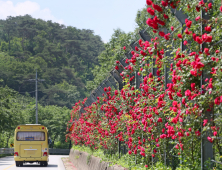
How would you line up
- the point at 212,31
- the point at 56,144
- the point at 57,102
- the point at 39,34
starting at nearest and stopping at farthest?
the point at 212,31, the point at 56,144, the point at 57,102, the point at 39,34

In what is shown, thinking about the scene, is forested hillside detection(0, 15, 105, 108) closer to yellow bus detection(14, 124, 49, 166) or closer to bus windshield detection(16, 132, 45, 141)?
yellow bus detection(14, 124, 49, 166)

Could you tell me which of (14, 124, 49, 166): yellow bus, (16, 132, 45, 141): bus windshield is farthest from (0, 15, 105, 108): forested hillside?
(16, 132, 45, 141): bus windshield

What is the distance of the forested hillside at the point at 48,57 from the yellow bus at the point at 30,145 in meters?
68.3

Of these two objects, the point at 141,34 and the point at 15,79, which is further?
the point at 15,79

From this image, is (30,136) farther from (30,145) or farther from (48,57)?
(48,57)

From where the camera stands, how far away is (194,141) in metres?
5.47

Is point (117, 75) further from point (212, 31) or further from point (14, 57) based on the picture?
point (14, 57)

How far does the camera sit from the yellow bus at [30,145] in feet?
74.1

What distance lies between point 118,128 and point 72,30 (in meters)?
115

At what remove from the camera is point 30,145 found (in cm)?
2283

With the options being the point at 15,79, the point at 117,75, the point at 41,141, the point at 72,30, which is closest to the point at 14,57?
the point at 15,79

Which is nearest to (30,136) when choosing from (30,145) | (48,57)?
(30,145)

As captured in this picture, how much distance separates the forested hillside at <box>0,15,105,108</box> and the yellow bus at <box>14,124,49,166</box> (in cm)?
6829

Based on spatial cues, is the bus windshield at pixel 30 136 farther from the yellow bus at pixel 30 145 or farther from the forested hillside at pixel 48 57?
the forested hillside at pixel 48 57
